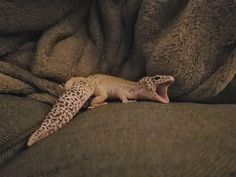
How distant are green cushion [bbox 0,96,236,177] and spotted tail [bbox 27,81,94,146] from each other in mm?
44

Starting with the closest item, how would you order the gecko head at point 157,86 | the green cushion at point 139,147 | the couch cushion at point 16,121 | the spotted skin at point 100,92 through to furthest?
the green cushion at point 139,147, the couch cushion at point 16,121, the spotted skin at point 100,92, the gecko head at point 157,86

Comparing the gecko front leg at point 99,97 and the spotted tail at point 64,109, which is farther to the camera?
the gecko front leg at point 99,97

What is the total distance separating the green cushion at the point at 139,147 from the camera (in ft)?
3.48

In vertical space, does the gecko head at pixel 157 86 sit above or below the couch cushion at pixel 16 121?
above

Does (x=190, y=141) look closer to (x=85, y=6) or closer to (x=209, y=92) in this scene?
(x=209, y=92)

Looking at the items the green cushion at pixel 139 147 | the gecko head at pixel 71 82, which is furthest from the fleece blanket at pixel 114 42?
the green cushion at pixel 139 147

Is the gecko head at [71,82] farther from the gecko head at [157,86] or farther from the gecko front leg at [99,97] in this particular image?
the gecko head at [157,86]

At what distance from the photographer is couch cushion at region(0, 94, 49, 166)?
130cm

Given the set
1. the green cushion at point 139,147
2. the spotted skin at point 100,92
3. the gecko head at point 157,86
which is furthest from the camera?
the gecko head at point 157,86

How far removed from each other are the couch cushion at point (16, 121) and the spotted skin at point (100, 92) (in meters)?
0.06

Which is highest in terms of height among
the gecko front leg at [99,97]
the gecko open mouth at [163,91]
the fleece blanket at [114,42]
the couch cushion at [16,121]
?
the fleece blanket at [114,42]

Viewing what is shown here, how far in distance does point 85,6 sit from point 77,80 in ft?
0.98

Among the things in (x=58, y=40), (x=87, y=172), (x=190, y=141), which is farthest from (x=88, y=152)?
(x=58, y=40)

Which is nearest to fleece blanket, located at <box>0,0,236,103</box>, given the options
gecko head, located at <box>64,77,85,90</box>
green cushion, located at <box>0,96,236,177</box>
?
gecko head, located at <box>64,77,85,90</box>
